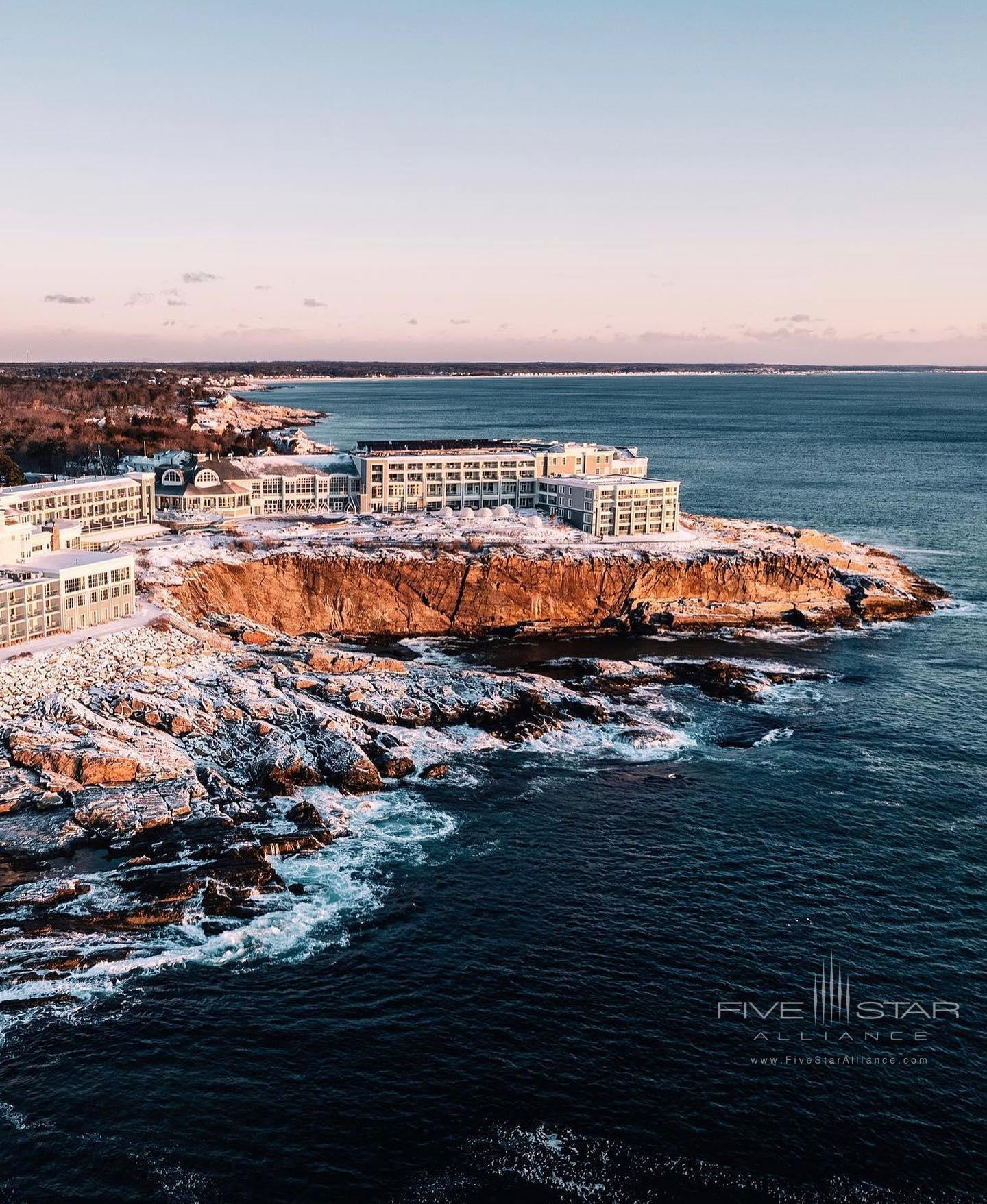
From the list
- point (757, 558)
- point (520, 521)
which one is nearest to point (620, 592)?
point (757, 558)

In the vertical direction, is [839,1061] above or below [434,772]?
below

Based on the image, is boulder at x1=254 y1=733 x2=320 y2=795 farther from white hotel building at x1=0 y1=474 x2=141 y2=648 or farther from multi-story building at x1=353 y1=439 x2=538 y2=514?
multi-story building at x1=353 y1=439 x2=538 y2=514

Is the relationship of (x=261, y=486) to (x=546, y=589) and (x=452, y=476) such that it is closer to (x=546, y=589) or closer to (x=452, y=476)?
(x=452, y=476)

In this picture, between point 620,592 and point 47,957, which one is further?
point 620,592

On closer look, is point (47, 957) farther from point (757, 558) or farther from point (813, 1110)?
point (757, 558)

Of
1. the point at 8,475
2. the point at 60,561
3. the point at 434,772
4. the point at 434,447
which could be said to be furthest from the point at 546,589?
the point at 8,475

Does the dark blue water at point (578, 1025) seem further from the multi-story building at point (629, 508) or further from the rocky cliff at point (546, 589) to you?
the multi-story building at point (629, 508)

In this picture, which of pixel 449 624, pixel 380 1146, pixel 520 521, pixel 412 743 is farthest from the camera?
pixel 520 521
